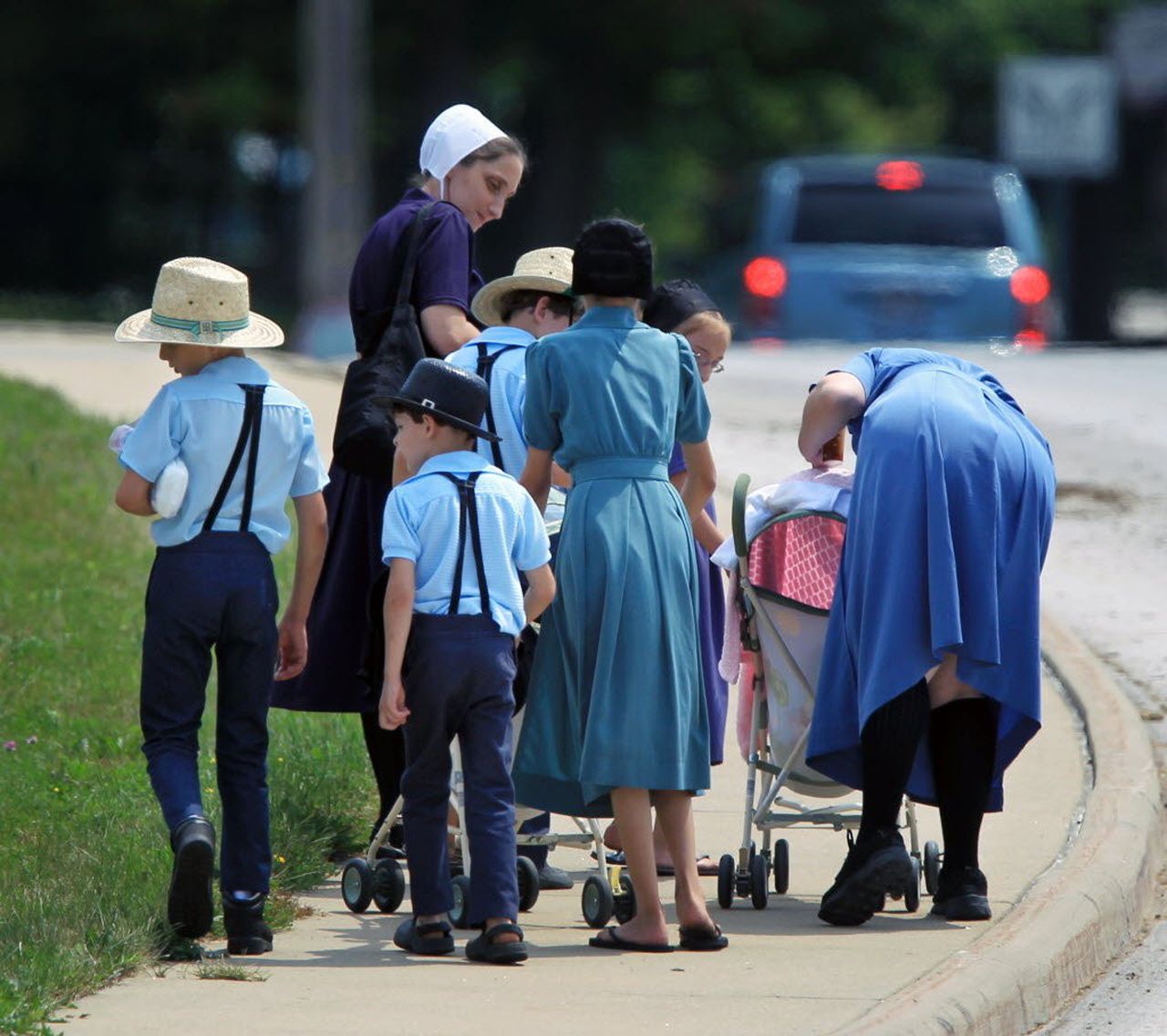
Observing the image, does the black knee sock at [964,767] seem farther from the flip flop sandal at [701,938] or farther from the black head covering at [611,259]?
the black head covering at [611,259]

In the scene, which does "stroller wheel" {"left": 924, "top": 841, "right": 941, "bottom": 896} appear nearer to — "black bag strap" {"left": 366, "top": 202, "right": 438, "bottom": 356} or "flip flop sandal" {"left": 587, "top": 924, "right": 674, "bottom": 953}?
"flip flop sandal" {"left": 587, "top": 924, "right": 674, "bottom": 953}

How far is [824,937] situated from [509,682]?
3.44ft

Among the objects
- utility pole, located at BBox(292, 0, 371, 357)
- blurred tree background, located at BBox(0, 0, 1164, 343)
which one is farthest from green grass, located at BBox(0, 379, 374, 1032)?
blurred tree background, located at BBox(0, 0, 1164, 343)

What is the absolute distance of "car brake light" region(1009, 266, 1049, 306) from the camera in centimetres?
1820

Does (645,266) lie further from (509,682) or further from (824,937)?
(824,937)

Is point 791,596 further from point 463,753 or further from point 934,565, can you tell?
point 463,753

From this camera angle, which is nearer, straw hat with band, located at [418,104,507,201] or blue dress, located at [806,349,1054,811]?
blue dress, located at [806,349,1054,811]

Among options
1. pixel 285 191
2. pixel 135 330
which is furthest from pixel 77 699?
pixel 285 191

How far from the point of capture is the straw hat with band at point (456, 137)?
22.2ft

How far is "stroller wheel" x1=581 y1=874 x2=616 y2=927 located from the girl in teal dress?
0.46 ft

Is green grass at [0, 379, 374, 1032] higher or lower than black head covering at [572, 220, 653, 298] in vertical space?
lower

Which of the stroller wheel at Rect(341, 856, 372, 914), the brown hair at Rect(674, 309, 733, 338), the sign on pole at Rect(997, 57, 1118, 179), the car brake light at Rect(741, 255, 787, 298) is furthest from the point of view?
the sign on pole at Rect(997, 57, 1118, 179)

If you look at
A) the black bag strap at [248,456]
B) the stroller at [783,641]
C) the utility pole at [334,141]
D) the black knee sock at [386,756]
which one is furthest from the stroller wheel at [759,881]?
the utility pole at [334,141]

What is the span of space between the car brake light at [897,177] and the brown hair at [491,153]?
42.6ft
